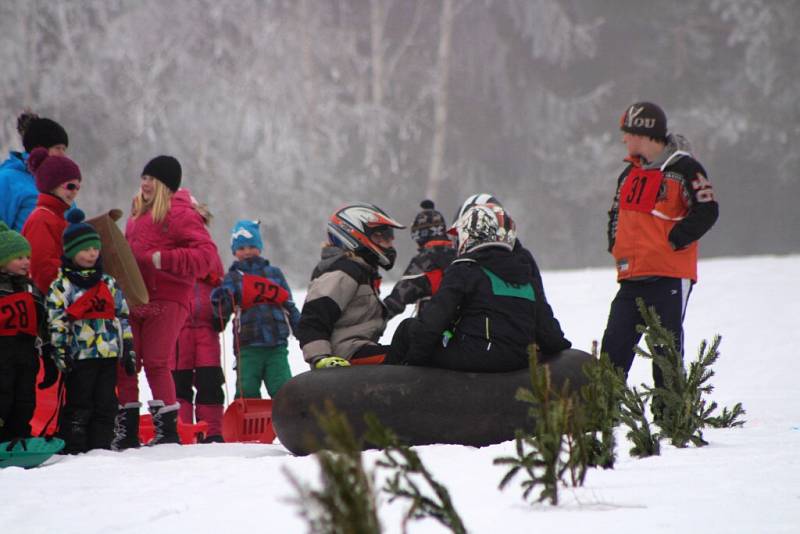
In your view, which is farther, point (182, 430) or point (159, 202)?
point (182, 430)

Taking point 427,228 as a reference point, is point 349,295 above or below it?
below

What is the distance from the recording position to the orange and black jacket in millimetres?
6102

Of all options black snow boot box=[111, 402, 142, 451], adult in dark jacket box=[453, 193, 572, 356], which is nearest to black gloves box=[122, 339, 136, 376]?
black snow boot box=[111, 402, 142, 451]

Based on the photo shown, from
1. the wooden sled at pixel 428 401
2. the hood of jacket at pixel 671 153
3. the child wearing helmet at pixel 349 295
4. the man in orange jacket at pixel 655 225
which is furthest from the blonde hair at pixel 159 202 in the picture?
the hood of jacket at pixel 671 153

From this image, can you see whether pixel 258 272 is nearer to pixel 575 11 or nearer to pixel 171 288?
pixel 171 288

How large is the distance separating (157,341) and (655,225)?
302 cm

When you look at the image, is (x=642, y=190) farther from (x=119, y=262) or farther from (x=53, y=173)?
(x=53, y=173)

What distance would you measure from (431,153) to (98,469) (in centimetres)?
2977

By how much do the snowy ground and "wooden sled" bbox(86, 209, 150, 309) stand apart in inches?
35.5

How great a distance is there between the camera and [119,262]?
6.62m

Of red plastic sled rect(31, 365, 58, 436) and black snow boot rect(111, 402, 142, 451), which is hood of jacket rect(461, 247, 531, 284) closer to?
black snow boot rect(111, 402, 142, 451)

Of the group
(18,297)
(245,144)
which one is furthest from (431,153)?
(18,297)

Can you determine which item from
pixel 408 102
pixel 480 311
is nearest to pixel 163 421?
pixel 480 311

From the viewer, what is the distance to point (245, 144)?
107 ft
